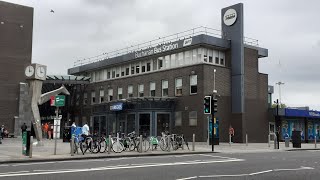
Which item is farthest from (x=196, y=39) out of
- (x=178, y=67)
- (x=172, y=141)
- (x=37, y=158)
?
(x=37, y=158)

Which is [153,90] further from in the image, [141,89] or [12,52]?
[12,52]

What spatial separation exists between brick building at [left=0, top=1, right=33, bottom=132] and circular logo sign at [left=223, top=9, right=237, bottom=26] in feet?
68.6

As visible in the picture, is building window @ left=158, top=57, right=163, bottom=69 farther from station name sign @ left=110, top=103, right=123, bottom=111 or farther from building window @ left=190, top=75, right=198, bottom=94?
station name sign @ left=110, top=103, right=123, bottom=111

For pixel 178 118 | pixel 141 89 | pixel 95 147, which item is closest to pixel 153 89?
pixel 141 89

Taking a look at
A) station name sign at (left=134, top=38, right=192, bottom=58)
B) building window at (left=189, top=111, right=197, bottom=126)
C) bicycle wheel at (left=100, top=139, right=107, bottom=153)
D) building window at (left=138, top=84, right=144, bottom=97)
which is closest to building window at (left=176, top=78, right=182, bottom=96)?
building window at (left=189, top=111, right=197, bottom=126)

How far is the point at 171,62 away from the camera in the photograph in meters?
44.3

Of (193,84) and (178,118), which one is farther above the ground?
(193,84)

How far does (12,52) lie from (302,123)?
111ft

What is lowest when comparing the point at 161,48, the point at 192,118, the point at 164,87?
the point at 192,118

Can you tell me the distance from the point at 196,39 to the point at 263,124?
11.7 m

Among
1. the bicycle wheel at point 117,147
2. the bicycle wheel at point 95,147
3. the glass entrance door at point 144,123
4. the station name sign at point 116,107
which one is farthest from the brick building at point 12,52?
the bicycle wheel at point 95,147

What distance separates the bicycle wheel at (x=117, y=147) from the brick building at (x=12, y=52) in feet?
75.7

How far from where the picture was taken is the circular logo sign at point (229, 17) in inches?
1672

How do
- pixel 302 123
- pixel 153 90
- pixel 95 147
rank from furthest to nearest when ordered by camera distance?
pixel 302 123 < pixel 153 90 < pixel 95 147
